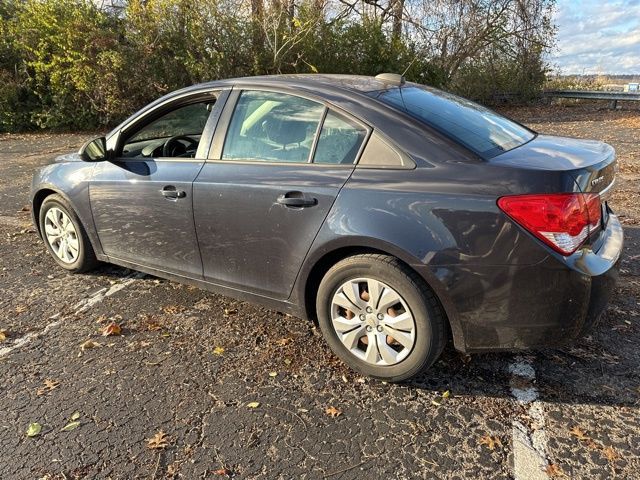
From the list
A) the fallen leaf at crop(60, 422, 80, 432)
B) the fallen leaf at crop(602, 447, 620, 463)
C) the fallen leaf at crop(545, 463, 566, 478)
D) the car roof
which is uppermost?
the car roof

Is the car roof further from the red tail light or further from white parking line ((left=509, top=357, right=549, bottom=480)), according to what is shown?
white parking line ((left=509, top=357, right=549, bottom=480))

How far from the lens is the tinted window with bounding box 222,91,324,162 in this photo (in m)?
3.03

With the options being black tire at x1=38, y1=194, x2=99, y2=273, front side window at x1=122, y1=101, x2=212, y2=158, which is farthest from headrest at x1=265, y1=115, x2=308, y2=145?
black tire at x1=38, y1=194, x2=99, y2=273

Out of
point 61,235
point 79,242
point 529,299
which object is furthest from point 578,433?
point 61,235

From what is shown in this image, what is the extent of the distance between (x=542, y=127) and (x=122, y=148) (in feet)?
44.4

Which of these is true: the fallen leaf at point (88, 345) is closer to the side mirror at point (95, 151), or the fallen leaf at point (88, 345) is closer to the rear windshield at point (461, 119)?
the side mirror at point (95, 151)

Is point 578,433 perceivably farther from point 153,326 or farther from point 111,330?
point 111,330

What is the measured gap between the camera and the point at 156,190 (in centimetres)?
355

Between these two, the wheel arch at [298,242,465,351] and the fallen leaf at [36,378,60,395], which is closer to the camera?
the wheel arch at [298,242,465,351]

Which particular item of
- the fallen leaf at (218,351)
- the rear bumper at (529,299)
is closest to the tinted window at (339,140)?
the rear bumper at (529,299)

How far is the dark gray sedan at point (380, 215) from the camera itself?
95.3 inches

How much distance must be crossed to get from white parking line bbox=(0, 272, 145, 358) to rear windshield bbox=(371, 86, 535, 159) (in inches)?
104

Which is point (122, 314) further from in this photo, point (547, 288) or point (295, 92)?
point (547, 288)

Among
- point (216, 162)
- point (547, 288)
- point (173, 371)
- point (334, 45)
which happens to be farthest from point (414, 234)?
point (334, 45)
